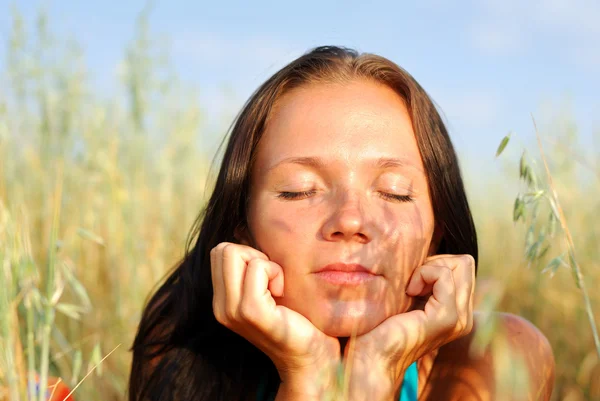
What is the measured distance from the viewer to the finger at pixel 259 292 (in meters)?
1.54

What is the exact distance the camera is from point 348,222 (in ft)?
4.86

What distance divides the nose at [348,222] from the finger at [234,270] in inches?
8.9

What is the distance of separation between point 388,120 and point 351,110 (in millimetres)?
112

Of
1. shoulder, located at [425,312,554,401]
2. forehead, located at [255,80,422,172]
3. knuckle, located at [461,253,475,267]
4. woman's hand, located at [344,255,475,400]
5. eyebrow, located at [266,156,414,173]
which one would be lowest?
shoulder, located at [425,312,554,401]

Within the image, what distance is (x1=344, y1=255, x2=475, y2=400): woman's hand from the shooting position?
148 cm

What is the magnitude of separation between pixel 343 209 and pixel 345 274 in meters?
0.15

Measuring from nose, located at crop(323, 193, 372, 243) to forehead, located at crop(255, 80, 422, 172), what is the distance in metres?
0.12

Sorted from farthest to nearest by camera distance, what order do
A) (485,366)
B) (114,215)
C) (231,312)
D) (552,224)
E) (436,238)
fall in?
(114,215) → (436,238) → (485,366) → (231,312) → (552,224)

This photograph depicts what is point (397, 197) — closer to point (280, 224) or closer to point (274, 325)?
point (280, 224)

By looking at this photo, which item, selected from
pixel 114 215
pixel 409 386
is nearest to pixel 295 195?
pixel 409 386

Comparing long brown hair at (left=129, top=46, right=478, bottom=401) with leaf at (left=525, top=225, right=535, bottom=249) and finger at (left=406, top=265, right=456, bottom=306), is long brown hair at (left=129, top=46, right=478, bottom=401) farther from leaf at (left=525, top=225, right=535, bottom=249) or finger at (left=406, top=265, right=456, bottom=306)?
leaf at (left=525, top=225, right=535, bottom=249)

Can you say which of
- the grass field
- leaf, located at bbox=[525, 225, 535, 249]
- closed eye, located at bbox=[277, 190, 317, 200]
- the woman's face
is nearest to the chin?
the woman's face

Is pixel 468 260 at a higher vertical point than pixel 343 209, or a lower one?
lower

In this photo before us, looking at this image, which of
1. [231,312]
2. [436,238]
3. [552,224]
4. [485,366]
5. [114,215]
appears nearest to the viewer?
[552,224]
